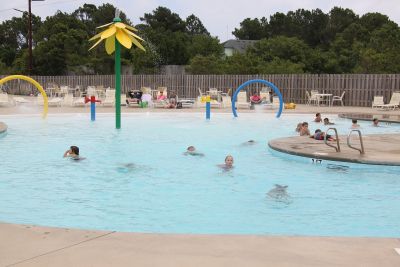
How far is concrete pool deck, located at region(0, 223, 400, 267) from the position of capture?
337cm

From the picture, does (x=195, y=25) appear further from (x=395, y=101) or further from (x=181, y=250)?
(x=181, y=250)

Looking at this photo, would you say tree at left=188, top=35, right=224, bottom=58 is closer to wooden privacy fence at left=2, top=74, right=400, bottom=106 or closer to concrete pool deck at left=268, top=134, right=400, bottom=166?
wooden privacy fence at left=2, top=74, right=400, bottom=106

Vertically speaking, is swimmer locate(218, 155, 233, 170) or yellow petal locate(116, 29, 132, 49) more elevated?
yellow petal locate(116, 29, 132, 49)

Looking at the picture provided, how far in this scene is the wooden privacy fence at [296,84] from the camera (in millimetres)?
25219

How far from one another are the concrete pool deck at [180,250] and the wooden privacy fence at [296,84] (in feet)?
74.4

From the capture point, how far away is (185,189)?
800 centimetres

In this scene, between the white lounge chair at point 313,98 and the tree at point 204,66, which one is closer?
the white lounge chair at point 313,98

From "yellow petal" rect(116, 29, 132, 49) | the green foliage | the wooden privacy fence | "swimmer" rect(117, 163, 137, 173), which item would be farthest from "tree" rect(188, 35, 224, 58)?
"swimmer" rect(117, 163, 137, 173)

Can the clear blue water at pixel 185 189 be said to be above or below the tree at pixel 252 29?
below

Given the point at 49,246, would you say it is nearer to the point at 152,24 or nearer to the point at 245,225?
the point at 245,225

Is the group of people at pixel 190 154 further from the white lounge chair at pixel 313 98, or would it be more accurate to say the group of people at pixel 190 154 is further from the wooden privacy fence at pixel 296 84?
the wooden privacy fence at pixel 296 84

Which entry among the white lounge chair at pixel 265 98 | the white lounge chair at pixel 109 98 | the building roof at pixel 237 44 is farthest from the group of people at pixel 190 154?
the building roof at pixel 237 44

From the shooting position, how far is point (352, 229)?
231 inches

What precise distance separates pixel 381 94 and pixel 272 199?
19.9 m
